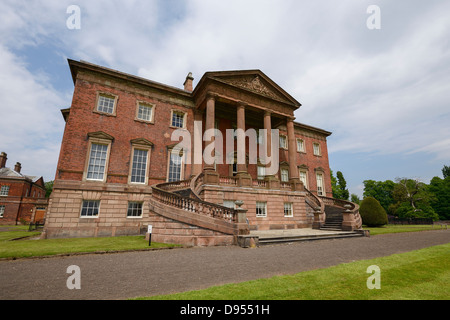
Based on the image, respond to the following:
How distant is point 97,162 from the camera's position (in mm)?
15602

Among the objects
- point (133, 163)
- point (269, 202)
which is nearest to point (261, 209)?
point (269, 202)

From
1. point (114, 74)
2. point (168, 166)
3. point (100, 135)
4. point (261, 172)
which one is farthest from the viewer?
point (261, 172)

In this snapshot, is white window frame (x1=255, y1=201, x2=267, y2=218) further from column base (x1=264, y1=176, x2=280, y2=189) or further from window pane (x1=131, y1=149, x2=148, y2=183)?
window pane (x1=131, y1=149, x2=148, y2=183)

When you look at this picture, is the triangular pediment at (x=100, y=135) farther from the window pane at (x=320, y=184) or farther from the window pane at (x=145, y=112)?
the window pane at (x=320, y=184)

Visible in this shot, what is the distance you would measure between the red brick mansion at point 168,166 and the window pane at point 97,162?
6 centimetres

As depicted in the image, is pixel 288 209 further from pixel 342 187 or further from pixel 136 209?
pixel 342 187

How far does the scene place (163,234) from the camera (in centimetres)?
1080

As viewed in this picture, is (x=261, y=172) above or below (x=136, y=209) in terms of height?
above

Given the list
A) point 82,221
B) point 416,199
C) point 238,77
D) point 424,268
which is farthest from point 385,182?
point 82,221

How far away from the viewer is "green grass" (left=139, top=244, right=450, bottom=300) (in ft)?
12.1

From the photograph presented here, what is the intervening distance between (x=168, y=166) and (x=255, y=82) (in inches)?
461

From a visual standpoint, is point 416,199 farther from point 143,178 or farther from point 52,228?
point 52,228

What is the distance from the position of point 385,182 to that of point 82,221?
250ft

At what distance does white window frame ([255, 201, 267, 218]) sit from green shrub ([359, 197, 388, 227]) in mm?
13823
